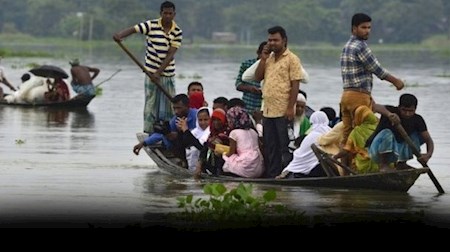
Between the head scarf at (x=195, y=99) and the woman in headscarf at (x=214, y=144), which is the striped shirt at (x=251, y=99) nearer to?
the head scarf at (x=195, y=99)

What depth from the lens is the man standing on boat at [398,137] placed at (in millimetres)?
11656

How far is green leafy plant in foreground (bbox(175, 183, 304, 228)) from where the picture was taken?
31.7 feet

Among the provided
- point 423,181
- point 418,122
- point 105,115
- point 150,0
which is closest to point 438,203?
point 418,122

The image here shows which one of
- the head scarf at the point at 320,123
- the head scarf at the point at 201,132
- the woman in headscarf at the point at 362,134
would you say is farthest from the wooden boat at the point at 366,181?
the head scarf at the point at 201,132

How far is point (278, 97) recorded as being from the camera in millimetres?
12469

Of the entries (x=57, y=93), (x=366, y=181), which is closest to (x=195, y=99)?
(x=366, y=181)

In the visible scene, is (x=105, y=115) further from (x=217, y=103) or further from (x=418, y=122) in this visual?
(x=418, y=122)

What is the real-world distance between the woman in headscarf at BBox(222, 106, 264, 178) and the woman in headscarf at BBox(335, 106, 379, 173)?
909 mm

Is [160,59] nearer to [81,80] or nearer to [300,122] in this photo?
[300,122]

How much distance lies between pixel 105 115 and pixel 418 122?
1144cm

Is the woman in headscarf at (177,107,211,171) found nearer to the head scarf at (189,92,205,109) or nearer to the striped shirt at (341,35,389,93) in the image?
the head scarf at (189,92,205,109)

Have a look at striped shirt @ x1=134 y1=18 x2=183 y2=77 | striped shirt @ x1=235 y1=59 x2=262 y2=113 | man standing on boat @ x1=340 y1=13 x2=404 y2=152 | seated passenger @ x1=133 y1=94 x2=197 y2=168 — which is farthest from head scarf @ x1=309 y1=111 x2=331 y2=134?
striped shirt @ x1=134 y1=18 x2=183 y2=77

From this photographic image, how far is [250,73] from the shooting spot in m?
12.8

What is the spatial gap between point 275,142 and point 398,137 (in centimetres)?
129
